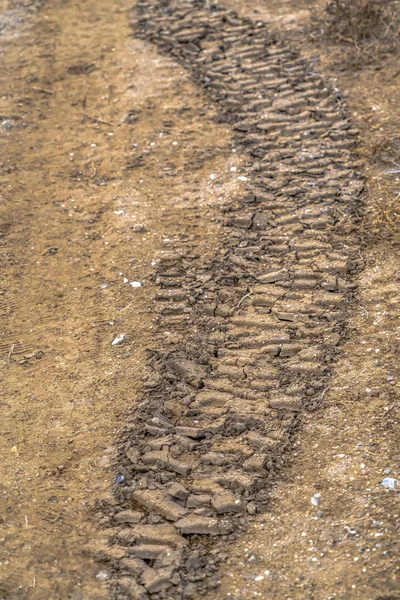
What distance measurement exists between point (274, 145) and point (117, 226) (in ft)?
4.47

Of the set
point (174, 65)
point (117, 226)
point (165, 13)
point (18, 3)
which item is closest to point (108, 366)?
point (117, 226)

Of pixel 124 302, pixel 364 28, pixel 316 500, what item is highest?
pixel 364 28

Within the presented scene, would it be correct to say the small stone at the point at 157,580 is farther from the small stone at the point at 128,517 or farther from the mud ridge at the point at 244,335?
the small stone at the point at 128,517

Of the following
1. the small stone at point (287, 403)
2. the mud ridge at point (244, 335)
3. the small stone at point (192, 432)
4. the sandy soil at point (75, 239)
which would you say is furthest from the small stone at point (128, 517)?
the small stone at point (287, 403)

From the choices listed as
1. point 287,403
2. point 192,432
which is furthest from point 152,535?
point 287,403

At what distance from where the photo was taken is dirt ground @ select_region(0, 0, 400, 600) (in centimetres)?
326

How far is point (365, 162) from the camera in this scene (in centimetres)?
535

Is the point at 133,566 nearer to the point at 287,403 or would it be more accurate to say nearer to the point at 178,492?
the point at 178,492

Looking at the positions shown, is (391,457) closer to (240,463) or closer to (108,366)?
(240,463)

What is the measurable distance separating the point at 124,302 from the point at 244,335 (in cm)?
79

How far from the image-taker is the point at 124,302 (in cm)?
457

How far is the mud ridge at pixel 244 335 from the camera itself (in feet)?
11.1

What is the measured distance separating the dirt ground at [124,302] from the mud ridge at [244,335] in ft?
0.27

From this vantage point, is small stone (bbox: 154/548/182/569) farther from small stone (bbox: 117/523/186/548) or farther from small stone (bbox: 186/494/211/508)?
small stone (bbox: 186/494/211/508)
